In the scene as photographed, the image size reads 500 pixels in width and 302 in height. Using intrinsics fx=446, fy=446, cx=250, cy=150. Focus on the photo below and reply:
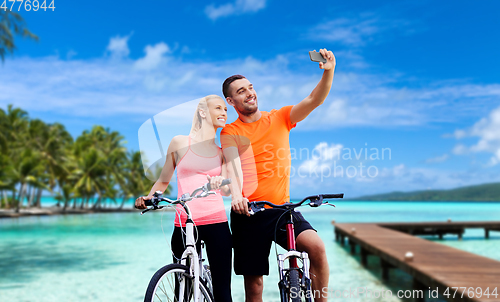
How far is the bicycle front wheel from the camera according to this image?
2.35m

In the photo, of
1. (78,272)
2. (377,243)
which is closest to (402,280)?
(377,243)

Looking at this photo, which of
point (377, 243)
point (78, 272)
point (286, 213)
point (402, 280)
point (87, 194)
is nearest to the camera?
point (286, 213)

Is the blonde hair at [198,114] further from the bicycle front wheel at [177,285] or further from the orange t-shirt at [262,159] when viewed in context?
the bicycle front wheel at [177,285]

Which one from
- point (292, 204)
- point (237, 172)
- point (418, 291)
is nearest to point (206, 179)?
point (237, 172)

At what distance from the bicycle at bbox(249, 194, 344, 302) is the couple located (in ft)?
0.51

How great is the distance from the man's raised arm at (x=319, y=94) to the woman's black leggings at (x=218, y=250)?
786mm

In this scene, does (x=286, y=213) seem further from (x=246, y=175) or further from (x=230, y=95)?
(x=230, y=95)

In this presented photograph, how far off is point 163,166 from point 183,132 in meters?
0.24

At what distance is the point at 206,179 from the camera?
264 cm

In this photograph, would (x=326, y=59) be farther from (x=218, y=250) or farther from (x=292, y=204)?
(x=218, y=250)

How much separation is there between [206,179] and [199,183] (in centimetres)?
5

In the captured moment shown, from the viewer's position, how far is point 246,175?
261 cm

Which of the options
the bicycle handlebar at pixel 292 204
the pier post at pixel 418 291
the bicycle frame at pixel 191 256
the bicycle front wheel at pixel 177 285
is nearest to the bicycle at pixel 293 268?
the bicycle handlebar at pixel 292 204

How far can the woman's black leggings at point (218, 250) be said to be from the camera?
261 cm
